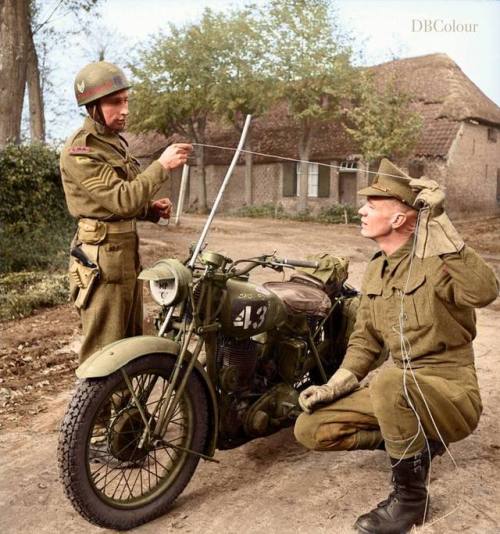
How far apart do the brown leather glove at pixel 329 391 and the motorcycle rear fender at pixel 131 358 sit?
431 millimetres

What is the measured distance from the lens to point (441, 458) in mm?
3742

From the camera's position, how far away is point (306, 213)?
83.4 feet

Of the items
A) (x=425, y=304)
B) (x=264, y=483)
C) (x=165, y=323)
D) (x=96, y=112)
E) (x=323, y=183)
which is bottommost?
(x=264, y=483)

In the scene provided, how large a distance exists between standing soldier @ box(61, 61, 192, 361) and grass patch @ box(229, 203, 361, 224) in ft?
62.3

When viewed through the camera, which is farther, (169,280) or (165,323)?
(165,323)

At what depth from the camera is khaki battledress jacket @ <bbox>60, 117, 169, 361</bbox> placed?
3.46m

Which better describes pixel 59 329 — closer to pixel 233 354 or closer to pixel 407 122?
pixel 233 354

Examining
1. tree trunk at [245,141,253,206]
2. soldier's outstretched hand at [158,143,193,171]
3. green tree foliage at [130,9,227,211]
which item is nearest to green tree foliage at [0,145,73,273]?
soldier's outstretched hand at [158,143,193,171]

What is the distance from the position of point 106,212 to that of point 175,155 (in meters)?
0.47

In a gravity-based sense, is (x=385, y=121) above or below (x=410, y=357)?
above

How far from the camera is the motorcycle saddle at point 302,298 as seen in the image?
12.2 feet

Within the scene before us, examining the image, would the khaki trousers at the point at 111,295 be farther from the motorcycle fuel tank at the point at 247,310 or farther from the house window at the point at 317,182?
the house window at the point at 317,182

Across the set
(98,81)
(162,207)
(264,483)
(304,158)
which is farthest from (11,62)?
(304,158)

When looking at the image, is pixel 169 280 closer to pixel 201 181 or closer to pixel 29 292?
pixel 29 292
